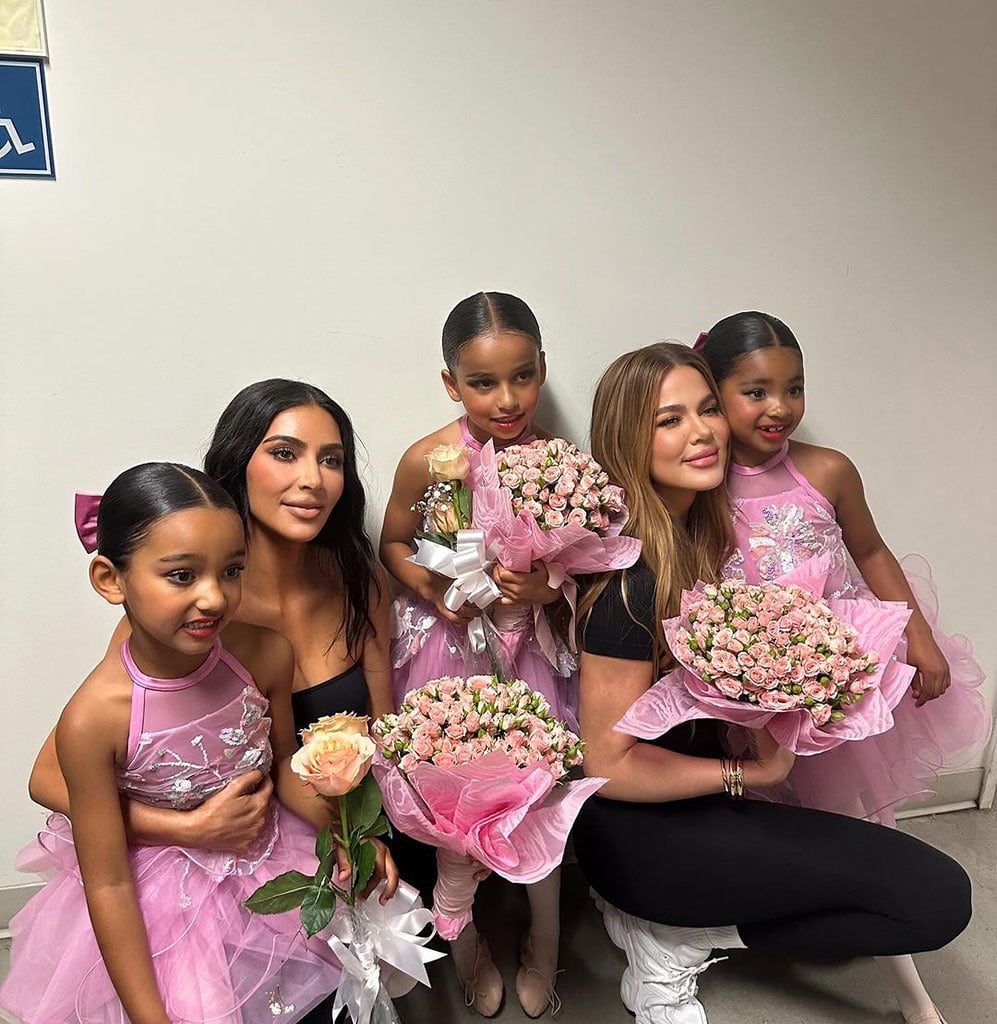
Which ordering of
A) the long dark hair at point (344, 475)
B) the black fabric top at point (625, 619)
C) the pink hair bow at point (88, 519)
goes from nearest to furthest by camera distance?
the pink hair bow at point (88, 519) < the long dark hair at point (344, 475) < the black fabric top at point (625, 619)

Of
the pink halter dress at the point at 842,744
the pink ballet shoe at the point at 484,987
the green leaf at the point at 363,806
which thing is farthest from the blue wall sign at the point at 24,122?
the pink ballet shoe at the point at 484,987

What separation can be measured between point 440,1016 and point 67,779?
3.49 feet

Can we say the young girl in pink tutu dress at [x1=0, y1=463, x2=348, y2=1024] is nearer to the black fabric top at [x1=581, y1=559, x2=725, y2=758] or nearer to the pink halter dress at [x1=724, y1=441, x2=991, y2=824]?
the black fabric top at [x1=581, y1=559, x2=725, y2=758]

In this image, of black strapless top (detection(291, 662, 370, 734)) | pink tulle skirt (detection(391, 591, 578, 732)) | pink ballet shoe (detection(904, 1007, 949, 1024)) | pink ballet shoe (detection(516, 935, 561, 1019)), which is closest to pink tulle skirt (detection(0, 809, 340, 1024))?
black strapless top (detection(291, 662, 370, 734))

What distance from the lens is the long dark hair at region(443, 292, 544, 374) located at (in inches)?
70.0

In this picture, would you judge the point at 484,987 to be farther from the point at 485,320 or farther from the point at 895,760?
the point at 485,320

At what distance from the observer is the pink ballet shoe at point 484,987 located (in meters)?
1.92

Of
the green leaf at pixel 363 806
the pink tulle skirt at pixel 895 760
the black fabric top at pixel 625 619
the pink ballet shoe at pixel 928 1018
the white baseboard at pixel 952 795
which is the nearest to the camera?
the green leaf at pixel 363 806

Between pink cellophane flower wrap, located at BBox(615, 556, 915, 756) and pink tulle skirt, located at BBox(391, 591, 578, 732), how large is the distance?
0.33 m

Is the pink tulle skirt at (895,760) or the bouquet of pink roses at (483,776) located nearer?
the bouquet of pink roses at (483,776)

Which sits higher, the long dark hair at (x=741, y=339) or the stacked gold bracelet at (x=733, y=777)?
the long dark hair at (x=741, y=339)

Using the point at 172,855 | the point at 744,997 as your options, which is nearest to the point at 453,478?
the point at 172,855

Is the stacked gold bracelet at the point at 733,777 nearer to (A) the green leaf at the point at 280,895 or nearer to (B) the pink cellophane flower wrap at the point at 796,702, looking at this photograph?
(B) the pink cellophane flower wrap at the point at 796,702

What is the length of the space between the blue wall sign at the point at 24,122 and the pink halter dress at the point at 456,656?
1.02 m
